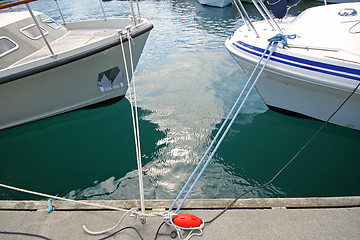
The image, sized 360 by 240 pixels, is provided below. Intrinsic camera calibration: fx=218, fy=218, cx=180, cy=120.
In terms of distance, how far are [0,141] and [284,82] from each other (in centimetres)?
596

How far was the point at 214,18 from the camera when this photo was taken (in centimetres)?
1442

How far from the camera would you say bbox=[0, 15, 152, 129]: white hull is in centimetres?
412

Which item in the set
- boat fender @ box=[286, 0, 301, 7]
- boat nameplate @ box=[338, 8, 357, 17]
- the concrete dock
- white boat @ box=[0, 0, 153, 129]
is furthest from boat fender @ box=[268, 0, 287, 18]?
the concrete dock

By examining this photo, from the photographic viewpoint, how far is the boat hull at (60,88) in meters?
4.29

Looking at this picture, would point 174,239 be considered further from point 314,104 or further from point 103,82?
point 103,82

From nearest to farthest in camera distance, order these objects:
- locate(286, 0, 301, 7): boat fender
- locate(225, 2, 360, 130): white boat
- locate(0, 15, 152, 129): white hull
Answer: locate(225, 2, 360, 130): white boat → locate(0, 15, 152, 129): white hull → locate(286, 0, 301, 7): boat fender

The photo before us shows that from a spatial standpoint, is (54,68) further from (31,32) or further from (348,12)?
Result: (348,12)

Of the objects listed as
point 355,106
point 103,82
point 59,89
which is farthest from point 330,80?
point 59,89

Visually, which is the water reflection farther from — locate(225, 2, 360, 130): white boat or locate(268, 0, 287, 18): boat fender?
locate(268, 0, 287, 18): boat fender

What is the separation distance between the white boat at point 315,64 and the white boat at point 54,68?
2.56 metres

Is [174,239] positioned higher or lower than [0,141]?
higher

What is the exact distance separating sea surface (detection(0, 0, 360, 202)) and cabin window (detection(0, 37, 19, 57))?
1619 millimetres

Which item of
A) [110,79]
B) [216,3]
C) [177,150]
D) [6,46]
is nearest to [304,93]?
[177,150]

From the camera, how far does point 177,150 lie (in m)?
4.15
